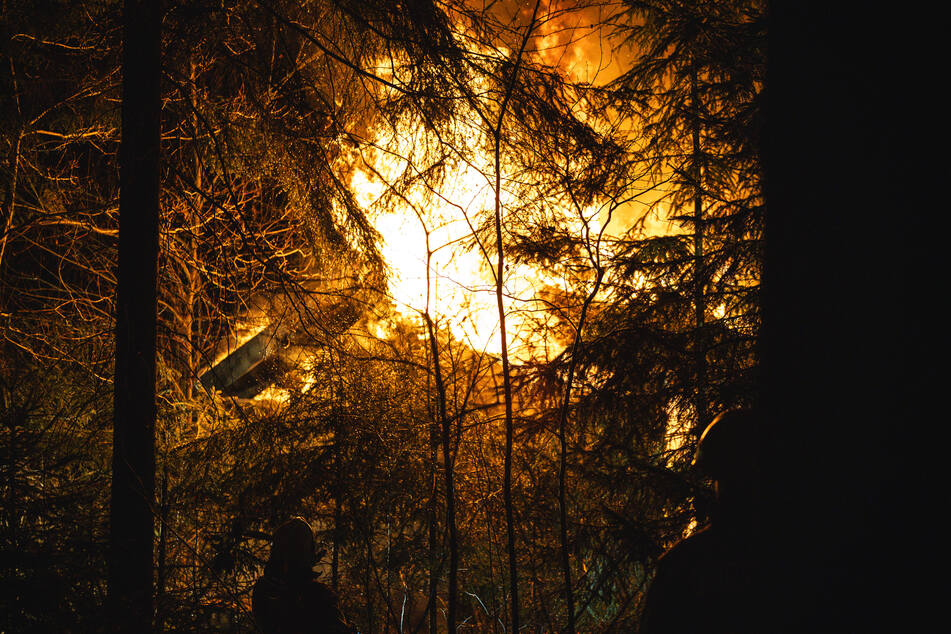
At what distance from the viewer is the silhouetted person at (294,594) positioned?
2336 mm

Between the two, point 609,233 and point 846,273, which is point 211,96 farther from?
point 846,273

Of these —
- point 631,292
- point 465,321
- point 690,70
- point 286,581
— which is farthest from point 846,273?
point 690,70

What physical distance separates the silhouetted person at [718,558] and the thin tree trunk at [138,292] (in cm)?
267

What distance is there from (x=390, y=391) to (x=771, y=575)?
4167 millimetres

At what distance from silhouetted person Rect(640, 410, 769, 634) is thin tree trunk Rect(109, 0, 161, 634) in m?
2.67

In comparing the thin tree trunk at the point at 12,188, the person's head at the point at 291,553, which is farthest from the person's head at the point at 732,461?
the thin tree trunk at the point at 12,188

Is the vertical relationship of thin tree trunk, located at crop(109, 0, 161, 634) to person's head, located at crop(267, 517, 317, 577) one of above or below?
above

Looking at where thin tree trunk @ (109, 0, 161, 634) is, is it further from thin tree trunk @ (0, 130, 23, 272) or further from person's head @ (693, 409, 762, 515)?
person's head @ (693, 409, 762, 515)

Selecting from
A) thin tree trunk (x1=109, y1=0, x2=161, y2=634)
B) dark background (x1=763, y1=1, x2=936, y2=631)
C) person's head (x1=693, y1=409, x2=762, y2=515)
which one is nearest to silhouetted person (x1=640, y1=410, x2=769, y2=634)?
person's head (x1=693, y1=409, x2=762, y2=515)

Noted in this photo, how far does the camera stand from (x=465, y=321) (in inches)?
167

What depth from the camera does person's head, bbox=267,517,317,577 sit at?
2453 mm

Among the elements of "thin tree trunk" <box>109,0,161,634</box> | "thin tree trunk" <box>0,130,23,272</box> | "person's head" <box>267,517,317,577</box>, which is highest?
"thin tree trunk" <box>0,130,23,272</box>

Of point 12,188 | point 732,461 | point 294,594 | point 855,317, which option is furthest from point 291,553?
point 12,188

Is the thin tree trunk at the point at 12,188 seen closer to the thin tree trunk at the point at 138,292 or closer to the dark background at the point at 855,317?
the thin tree trunk at the point at 138,292
